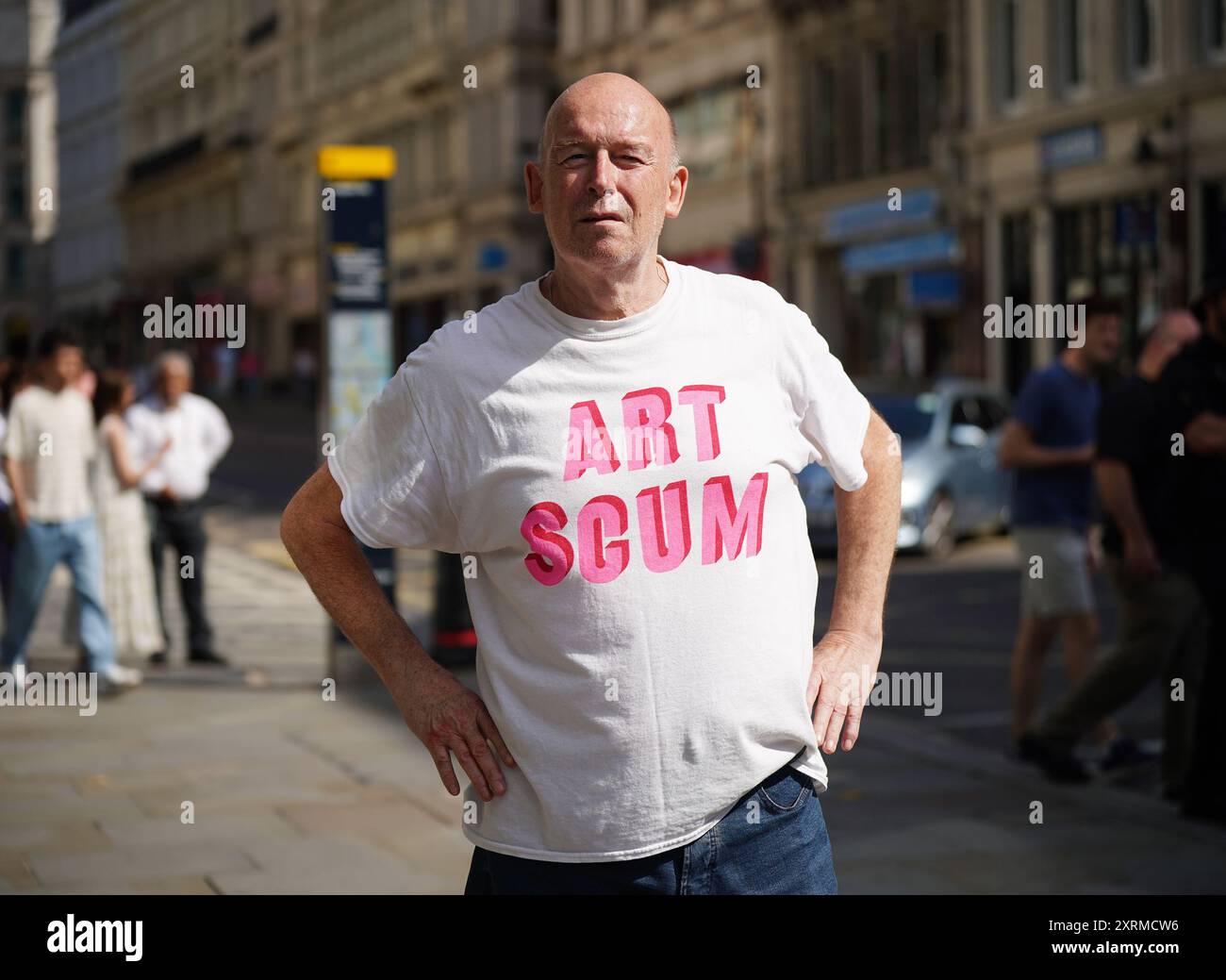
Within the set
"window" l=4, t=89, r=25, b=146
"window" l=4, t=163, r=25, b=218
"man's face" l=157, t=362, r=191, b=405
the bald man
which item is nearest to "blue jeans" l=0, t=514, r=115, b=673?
"man's face" l=157, t=362, r=191, b=405

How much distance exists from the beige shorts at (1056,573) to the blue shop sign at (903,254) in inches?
A: 951

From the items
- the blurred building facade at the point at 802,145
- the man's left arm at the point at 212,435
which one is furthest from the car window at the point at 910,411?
the man's left arm at the point at 212,435

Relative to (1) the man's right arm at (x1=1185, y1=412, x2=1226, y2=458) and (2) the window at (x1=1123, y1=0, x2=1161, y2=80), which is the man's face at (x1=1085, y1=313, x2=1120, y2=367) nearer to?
(1) the man's right arm at (x1=1185, y1=412, x2=1226, y2=458)

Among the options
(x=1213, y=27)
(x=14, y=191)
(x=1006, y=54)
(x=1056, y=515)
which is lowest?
(x=1056, y=515)

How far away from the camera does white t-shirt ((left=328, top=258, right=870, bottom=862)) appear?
9.01ft

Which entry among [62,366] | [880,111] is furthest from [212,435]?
[880,111]

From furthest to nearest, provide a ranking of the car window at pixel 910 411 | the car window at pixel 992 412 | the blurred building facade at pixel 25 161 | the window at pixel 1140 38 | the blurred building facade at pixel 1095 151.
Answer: the blurred building facade at pixel 25 161 → the window at pixel 1140 38 → the blurred building facade at pixel 1095 151 → the car window at pixel 992 412 → the car window at pixel 910 411

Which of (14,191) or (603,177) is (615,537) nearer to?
(603,177)

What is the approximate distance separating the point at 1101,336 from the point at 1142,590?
3.89 ft

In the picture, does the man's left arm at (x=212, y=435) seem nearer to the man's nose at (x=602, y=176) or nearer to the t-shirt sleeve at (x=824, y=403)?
the t-shirt sleeve at (x=824, y=403)

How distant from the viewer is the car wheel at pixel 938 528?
17.4 metres

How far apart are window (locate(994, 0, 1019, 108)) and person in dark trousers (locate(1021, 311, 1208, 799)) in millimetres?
24160

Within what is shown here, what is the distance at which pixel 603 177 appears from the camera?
274cm

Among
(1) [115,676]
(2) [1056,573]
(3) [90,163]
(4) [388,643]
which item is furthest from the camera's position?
(3) [90,163]
